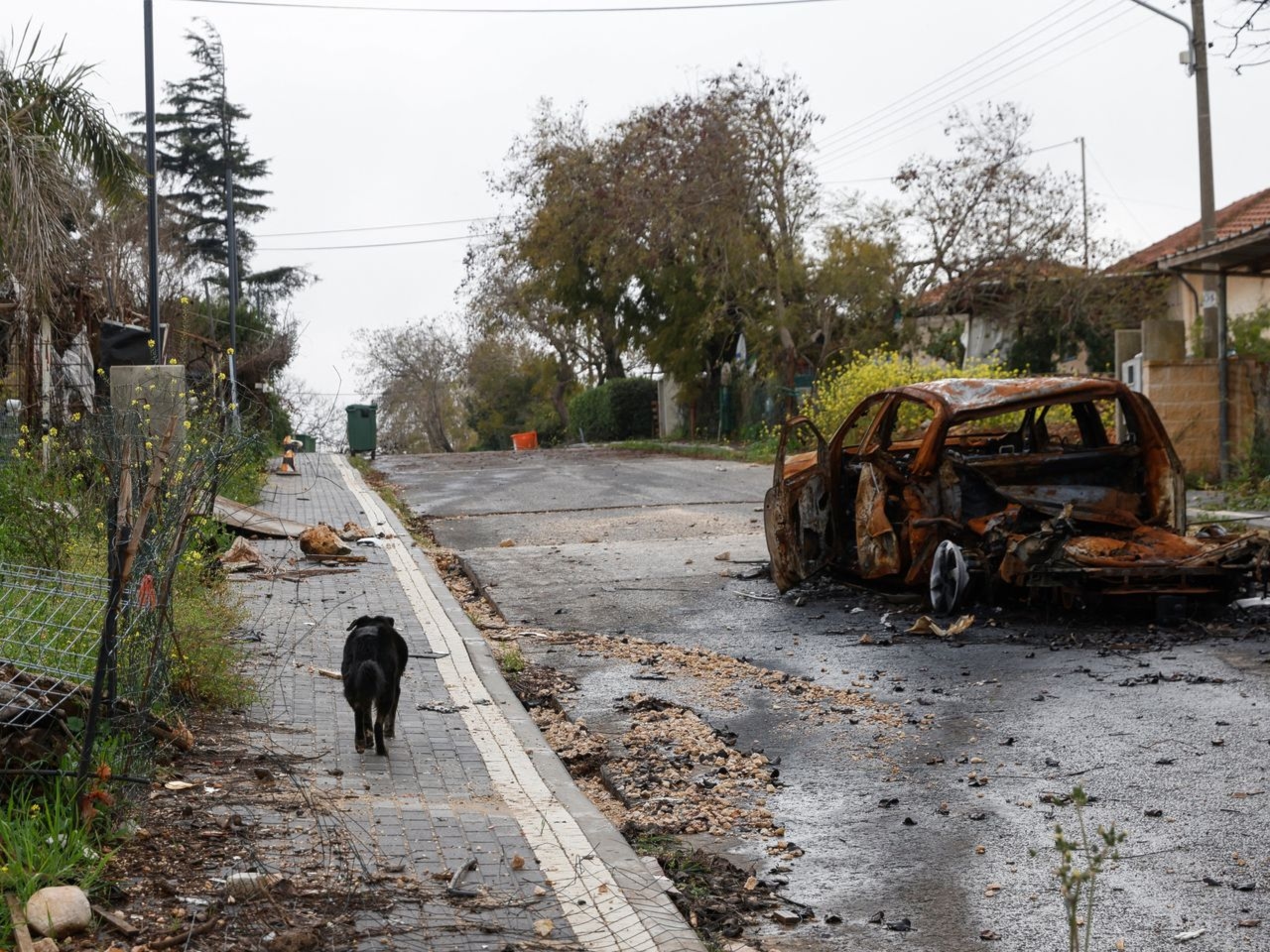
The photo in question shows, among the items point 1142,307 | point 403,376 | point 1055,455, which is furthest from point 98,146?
point 403,376

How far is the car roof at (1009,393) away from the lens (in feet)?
34.6

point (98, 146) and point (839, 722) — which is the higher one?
point (98, 146)

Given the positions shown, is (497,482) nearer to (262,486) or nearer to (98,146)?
(262,486)

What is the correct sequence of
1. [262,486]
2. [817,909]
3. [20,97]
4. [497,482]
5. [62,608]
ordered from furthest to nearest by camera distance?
[497,482]
[262,486]
[20,97]
[62,608]
[817,909]

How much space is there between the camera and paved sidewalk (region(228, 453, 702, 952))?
4.55 metres

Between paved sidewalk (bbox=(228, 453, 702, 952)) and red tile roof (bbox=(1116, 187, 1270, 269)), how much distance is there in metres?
27.7

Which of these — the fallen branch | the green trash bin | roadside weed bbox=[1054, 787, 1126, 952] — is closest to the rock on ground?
the fallen branch

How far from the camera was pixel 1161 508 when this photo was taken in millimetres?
10633

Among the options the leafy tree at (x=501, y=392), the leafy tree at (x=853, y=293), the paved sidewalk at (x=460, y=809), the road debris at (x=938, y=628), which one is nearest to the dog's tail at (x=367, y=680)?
the paved sidewalk at (x=460, y=809)

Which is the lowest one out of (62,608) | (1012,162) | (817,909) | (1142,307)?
(817,909)

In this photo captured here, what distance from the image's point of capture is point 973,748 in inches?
271

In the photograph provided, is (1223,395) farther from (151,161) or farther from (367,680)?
(367,680)

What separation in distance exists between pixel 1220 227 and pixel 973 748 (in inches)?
1320

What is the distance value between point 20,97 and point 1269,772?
12.9 m
